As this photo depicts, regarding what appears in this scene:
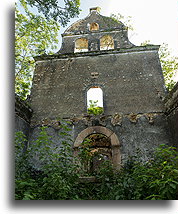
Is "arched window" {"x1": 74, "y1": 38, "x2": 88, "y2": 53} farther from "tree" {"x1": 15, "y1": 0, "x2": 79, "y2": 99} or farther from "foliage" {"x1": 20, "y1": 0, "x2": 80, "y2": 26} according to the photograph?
"foliage" {"x1": 20, "y1": 0, "x2": 80, "y2": 26}

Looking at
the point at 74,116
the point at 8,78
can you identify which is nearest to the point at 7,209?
the point at 8,78

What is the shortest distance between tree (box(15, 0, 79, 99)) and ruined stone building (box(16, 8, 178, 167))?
625 mm

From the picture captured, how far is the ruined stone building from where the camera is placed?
210 inches

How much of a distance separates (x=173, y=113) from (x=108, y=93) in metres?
2.18

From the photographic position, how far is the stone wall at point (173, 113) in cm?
479

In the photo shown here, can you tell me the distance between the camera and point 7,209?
2.26 meters

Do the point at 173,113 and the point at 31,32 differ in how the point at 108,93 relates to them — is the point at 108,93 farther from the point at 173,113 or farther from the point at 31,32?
the point at 31,32

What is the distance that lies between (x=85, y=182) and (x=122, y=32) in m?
6.29

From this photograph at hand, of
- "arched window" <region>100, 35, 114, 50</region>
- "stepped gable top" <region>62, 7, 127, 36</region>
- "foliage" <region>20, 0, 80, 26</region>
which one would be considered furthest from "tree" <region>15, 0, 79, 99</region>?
"arched window" <region>100, 35, 114, 50</region>

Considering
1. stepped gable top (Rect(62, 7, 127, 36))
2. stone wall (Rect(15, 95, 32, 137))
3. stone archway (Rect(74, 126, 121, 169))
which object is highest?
stepped gable top (Rect(62, 7, 127, 36))

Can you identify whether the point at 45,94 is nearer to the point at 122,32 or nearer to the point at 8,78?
the point at 8,78

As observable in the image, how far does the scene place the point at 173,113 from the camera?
16.3ft

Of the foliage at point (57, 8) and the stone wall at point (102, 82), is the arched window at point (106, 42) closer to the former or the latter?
the stone wall at point (102, 82)

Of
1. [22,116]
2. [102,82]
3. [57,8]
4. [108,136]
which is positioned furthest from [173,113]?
[22,116]
